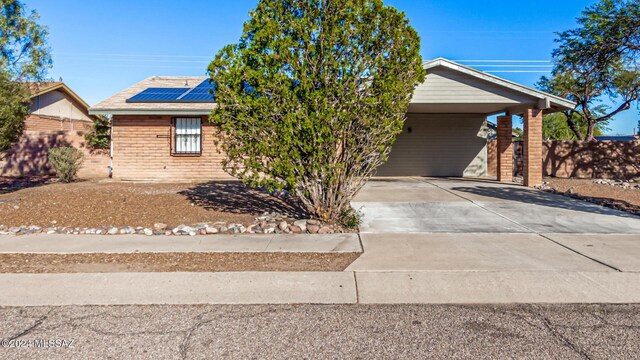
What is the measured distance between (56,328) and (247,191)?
362 inches

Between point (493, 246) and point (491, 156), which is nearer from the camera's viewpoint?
point (493, 246)

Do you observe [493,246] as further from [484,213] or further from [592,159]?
[592,159]

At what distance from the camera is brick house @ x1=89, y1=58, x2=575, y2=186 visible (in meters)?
14.3

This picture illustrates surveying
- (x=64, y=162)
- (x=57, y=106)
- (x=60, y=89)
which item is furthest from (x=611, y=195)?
(x=57, y=106)

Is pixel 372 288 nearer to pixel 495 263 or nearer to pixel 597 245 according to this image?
pixel 495 263

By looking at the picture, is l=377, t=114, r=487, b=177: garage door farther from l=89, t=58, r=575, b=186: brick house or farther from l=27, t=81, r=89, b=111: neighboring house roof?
l=27, t=81, r=89, b=111: neighboring house roof

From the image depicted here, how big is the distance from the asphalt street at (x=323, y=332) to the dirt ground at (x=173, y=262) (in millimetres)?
1323

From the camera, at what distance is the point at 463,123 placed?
19703 mm

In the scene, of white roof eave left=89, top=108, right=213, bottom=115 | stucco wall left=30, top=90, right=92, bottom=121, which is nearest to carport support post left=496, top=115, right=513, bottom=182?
white roof eave left=89, top=108, right=213, bottom=115

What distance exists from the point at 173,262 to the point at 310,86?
383 centimetres

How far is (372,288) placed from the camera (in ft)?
15.9

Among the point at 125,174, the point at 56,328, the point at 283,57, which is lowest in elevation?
the point at 56,328

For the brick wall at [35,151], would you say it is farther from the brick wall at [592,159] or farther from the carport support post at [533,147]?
the brick wall at [592,159]

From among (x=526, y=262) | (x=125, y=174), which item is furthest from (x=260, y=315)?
(x=125, y=174)
